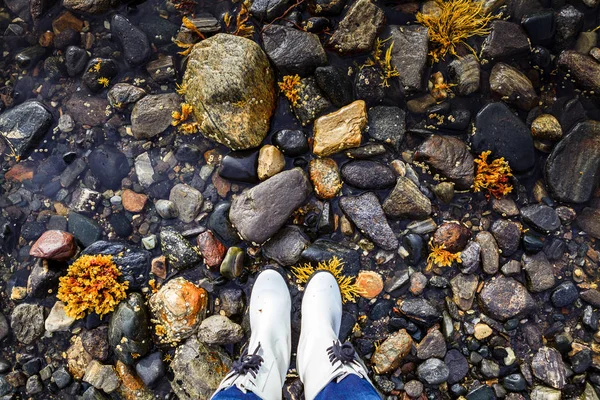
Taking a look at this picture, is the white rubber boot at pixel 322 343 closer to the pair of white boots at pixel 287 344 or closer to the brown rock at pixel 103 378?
the pair of white boots at pixel 287 344

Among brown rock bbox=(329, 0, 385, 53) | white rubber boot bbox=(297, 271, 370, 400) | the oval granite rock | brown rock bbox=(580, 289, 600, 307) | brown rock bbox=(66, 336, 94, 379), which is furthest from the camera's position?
brown rock bbox=(66, 336, 94, 379)

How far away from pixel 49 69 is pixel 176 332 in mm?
4389

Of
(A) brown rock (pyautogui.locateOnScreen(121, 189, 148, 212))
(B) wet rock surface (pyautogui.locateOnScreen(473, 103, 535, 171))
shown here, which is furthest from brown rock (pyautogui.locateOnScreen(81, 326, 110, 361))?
(B) wet rock surface (pyautogui.locateOnScreen(473, 103, 535, 171))

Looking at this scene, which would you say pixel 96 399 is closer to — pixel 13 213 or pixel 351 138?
pixel 13 213

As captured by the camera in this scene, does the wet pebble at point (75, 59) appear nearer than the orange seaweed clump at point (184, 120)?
No

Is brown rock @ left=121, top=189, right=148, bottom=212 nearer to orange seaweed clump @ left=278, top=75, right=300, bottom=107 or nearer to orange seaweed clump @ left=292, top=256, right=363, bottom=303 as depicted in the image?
orange seaweed clump @ left=292, top=256, right=363, bottom=303

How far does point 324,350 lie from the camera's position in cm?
473

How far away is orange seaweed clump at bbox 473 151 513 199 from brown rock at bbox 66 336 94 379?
241 inches

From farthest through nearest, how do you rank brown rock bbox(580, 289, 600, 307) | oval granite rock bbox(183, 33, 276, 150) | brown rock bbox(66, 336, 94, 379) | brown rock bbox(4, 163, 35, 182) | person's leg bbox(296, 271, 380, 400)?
brown rock bbox(4, 163, 35, 182)
brown rock bbox(66, 336, 94, 379)
brown rock bbox(580, 289, 600, 307)
oval granite rock bbox(183, 33, 276, 150)
person's leg bbox(296, 271, 380, 400)

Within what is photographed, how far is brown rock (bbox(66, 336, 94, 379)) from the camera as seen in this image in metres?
5.44

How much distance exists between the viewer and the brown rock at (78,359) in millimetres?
5438

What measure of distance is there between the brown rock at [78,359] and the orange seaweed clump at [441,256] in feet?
16.9

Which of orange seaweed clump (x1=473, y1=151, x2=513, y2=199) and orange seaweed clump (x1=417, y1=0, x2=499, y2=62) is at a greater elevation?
orange seaweed clump (x1=417, y1=0, x2=499, y2=62)

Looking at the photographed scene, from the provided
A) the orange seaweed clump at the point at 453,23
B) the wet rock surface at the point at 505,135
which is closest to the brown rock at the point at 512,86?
the wet rock surface at the point at 505,135
